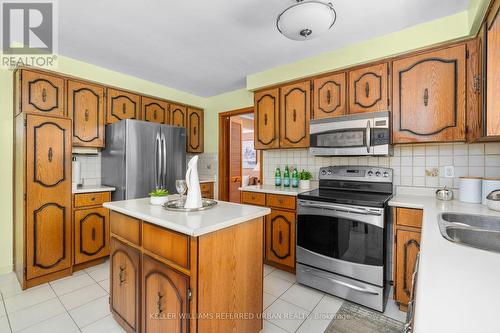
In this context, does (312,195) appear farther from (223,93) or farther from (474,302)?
(223,93)

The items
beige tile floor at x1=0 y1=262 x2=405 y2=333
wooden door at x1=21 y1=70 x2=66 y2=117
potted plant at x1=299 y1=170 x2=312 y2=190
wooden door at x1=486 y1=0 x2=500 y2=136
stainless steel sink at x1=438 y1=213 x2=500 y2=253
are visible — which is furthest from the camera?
potted plant at x1=299 y1=170 x2=312 y2=190

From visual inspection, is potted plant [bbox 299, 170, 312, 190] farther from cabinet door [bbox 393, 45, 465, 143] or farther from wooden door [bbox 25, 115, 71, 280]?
wooden door [bbox 25, 115, 71, 280]

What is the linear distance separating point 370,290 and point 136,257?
71.2 inches

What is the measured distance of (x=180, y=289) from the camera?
122cm

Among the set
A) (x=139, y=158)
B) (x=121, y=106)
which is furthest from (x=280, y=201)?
(x=121, y=106)

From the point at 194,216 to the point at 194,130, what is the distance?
302cm

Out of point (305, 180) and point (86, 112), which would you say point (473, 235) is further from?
point (86, 112)

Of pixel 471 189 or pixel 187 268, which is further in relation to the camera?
pixel 471 189

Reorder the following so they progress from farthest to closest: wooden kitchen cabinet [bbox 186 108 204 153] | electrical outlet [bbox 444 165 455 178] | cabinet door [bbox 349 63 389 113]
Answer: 1. wooden kitchen cabinet [bbox 186 108 204 153]
2. cabinet door [bbox 349 63 389 113]
3. electrical outlet [bbox 444 165 455 178]

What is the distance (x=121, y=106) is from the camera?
3.16m

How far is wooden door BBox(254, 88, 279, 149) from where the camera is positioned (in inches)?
119

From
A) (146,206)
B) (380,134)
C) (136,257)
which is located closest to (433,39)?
(380,134)

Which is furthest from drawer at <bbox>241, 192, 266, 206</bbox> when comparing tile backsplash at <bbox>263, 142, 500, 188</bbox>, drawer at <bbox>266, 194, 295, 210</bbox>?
tile backsplash at <bbox>263, 142, 500, 188</bbox>

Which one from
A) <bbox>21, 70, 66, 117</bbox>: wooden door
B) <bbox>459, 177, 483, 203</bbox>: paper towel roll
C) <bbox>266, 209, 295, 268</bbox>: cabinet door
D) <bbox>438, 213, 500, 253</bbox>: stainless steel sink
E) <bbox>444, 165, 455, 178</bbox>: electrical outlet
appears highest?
<bbox>21, 70, 66, 117</bbox>: wooden door
